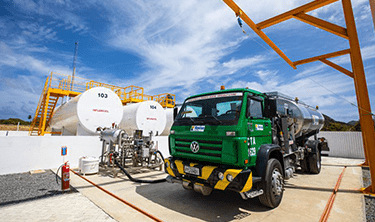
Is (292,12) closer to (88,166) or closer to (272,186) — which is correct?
(272,186)

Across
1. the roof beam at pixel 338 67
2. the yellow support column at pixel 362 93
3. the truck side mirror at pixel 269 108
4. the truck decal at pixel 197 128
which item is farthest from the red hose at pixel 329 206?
the roof beam at pixel 338 67

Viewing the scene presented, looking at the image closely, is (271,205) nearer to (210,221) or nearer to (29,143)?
(210,221)

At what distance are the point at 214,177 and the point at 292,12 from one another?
20.1ft

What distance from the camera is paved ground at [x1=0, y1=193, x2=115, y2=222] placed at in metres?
3.89

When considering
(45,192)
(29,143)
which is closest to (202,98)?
(45,192)

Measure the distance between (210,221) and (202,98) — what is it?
114 inches

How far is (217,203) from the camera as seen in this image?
478cm

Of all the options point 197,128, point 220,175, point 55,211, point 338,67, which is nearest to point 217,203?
point 220,175

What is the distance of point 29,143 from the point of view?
8.16 meters

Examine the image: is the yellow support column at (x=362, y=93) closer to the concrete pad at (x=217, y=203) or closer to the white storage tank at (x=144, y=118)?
the concrete pad at (x=217, y=203)

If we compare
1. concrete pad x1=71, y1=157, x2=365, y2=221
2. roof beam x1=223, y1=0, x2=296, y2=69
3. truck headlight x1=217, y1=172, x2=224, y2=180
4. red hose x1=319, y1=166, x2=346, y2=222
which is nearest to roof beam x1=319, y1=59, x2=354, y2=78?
roof beam x1=223, y1=0, x2=296, y2=69

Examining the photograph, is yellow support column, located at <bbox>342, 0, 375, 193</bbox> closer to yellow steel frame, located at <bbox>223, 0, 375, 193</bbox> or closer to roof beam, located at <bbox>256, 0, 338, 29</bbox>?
yellow steel frame, located at <bbox>223, 0, 375, 193</bbox>

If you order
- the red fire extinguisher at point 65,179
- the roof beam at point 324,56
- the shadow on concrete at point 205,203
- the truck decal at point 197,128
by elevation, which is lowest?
the shadow on concrete at point 205,203

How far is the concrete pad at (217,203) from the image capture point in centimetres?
405
